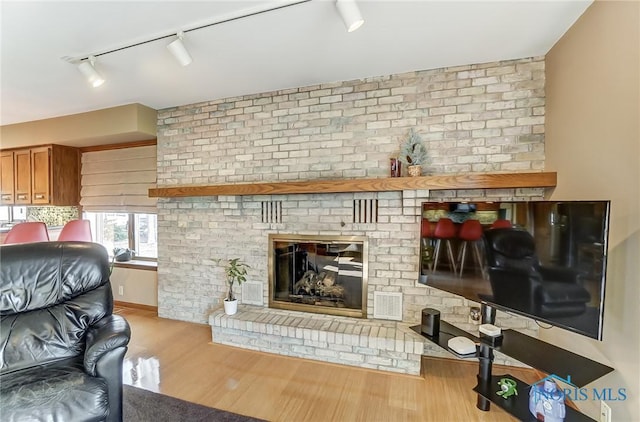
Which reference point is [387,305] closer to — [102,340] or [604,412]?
[604,412]

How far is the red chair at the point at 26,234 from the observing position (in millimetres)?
3273

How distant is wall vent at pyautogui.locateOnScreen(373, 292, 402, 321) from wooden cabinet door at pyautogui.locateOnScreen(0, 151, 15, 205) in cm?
525

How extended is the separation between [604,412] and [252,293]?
275 cm

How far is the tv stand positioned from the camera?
1499 millimetres

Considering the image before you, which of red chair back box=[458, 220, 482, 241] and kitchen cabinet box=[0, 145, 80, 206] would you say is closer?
red chair back box=[458, 220, 482, 241]

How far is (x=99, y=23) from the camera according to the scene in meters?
1.82

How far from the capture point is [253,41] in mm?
2076

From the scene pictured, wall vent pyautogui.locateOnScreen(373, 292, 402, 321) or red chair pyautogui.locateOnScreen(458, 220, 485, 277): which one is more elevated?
red chair pyautogui.locateOnScreen(458, 220, 485, 277)

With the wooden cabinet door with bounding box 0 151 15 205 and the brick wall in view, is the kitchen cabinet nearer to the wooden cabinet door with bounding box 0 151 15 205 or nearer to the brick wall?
the wooden cabinet door with bounding box 0 151 15 205

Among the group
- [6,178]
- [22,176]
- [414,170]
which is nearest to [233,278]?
[414,170]

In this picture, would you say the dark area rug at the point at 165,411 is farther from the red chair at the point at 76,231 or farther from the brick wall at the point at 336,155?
the red chair at the point at 76,231

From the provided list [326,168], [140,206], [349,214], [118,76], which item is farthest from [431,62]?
[140,206]

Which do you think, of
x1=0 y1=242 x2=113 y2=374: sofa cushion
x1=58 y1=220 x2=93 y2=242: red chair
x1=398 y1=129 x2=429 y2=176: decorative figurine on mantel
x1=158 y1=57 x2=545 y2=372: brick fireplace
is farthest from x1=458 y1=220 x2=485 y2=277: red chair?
x1=58 y1=220 x2=93 y2=242: red chair

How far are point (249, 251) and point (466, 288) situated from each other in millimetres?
2138
